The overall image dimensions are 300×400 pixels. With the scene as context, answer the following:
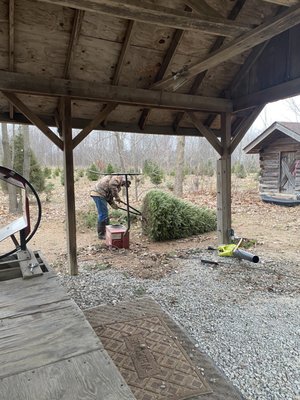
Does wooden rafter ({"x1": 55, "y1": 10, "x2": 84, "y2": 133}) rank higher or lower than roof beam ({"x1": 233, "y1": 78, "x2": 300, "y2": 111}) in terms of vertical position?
higher

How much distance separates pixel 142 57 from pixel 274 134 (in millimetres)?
9448

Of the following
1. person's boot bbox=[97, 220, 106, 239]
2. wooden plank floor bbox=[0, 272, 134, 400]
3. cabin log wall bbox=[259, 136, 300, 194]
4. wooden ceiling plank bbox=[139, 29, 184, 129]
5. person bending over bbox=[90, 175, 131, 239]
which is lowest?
person's boot bbox=[97, 220, 106, 239]

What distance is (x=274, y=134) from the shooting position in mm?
11648

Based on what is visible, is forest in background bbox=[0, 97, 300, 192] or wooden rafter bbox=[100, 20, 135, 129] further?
forest in background bbox=[0, 97, 300, 192]

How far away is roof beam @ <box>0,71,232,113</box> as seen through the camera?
3494 millimetres

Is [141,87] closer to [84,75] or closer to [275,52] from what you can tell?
[84,75]

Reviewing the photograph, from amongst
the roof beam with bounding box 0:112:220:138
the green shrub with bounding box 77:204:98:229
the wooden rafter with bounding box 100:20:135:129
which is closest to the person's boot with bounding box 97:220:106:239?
the green shrub with bounding box 77:204:98:229

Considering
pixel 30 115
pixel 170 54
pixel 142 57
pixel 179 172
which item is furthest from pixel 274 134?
pixel 30 115

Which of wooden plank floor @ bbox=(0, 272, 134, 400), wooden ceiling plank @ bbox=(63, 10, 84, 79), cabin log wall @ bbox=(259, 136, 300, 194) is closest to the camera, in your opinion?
wooden plank floor @ bbox=(0, 272, 134, 400)

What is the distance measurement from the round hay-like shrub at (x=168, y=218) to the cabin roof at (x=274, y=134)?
18.6ft

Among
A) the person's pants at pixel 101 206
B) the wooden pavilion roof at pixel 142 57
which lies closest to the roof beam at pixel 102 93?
the wooden pavilion roof at pixel 142 57

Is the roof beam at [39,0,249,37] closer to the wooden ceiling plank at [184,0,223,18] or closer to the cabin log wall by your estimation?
the wooden ceiling plank at [184,0,223,18]

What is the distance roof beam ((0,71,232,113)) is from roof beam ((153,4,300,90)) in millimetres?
630

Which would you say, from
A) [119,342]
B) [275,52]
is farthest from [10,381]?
[275,52]
